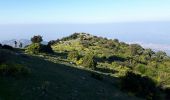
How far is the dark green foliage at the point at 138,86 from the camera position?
4522cm

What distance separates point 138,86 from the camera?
45719 millimetres

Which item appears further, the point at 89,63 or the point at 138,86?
the point at 89,63

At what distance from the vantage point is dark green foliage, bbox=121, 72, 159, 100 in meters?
45.2

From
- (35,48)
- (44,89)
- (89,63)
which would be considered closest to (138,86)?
(44,89)

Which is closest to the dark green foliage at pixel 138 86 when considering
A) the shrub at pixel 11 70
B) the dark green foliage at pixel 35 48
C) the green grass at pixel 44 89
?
the green grass at pixel 44 89

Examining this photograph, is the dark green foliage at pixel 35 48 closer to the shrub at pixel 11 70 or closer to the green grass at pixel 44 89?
the green grass at pixel 44 89

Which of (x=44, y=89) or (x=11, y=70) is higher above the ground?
(x=11, y=70)

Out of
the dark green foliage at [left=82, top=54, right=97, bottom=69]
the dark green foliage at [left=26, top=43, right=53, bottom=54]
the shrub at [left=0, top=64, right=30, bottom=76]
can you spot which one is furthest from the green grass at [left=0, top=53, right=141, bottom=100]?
the dark green foliage at [left=26, top=43, right=53, bottom=54]

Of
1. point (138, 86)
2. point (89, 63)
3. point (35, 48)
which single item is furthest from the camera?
point (35, 48)

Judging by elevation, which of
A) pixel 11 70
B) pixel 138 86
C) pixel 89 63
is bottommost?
pixel 138 86

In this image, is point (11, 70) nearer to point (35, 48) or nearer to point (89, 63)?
point (89, 63)

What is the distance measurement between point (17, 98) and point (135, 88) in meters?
24.9

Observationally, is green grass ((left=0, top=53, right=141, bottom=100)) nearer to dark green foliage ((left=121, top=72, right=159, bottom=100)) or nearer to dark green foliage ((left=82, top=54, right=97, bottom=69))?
dark green foliage ((left=121, top=72, right=159, bottom=100))

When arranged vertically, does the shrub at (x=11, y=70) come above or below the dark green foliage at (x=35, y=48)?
below
